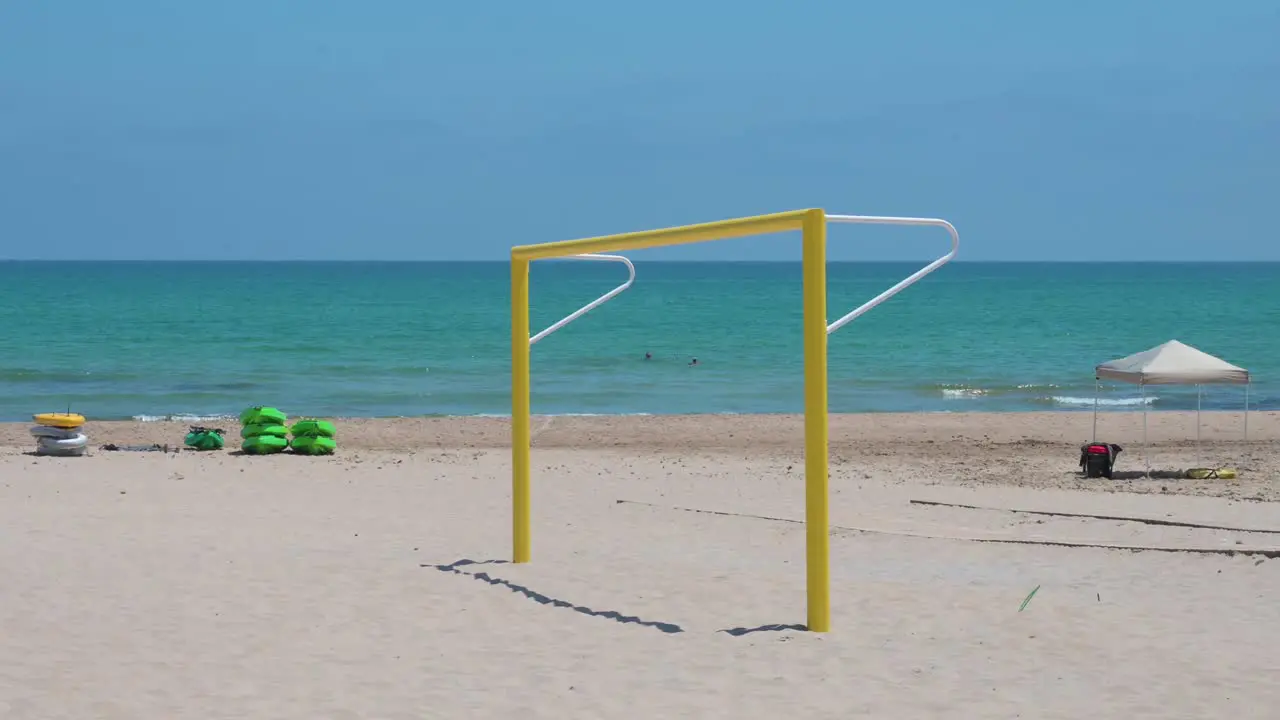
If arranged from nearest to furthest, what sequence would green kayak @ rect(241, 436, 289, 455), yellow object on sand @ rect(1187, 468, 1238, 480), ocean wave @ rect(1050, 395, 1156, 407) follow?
yellow object on sand @ rect(1187, 468, 1238, 480), green kayak @ rect(241, 436, 289, 455), ocean wave @ rect(1050, 395, 1156, 407)

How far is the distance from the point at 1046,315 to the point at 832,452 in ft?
174

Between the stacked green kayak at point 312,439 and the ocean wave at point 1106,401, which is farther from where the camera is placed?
the ocean wave at point 1106,401

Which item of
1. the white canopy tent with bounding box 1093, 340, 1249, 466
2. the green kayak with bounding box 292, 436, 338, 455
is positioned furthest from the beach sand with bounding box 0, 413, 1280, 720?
the green kayak with bounding box 292, 436, 338, 455

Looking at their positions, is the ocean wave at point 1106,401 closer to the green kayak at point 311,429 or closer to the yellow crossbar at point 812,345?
the green kayak at point 311,429

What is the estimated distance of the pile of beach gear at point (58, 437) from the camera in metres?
15.8

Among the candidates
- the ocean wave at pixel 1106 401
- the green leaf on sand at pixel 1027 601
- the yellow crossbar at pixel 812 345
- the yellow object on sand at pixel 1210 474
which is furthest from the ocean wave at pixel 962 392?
the yellow crossbar at pixel 812 345

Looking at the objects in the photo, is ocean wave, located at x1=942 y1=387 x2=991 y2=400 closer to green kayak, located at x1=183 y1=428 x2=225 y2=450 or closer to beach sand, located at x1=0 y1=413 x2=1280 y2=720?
beach sand, located at x1=0 y1=413 x2=1280 y2=720

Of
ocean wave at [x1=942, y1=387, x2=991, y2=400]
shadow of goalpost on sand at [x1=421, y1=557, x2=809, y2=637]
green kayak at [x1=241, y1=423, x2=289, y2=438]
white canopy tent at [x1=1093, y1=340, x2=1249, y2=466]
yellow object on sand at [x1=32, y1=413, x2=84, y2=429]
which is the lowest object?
shadow of goalpost on sand at [x1=421, y1=557, x2=809, y2=637]

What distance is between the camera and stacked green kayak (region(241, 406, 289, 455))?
16.3 metres

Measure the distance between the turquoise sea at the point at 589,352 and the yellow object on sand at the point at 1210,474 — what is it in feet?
35.9

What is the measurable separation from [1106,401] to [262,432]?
16.5 metres

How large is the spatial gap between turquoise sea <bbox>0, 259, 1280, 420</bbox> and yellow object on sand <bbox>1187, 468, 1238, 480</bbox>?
35.9 feet

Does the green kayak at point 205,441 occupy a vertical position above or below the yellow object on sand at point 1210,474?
above

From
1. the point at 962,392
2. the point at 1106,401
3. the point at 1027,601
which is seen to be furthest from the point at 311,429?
the point at 962,392
